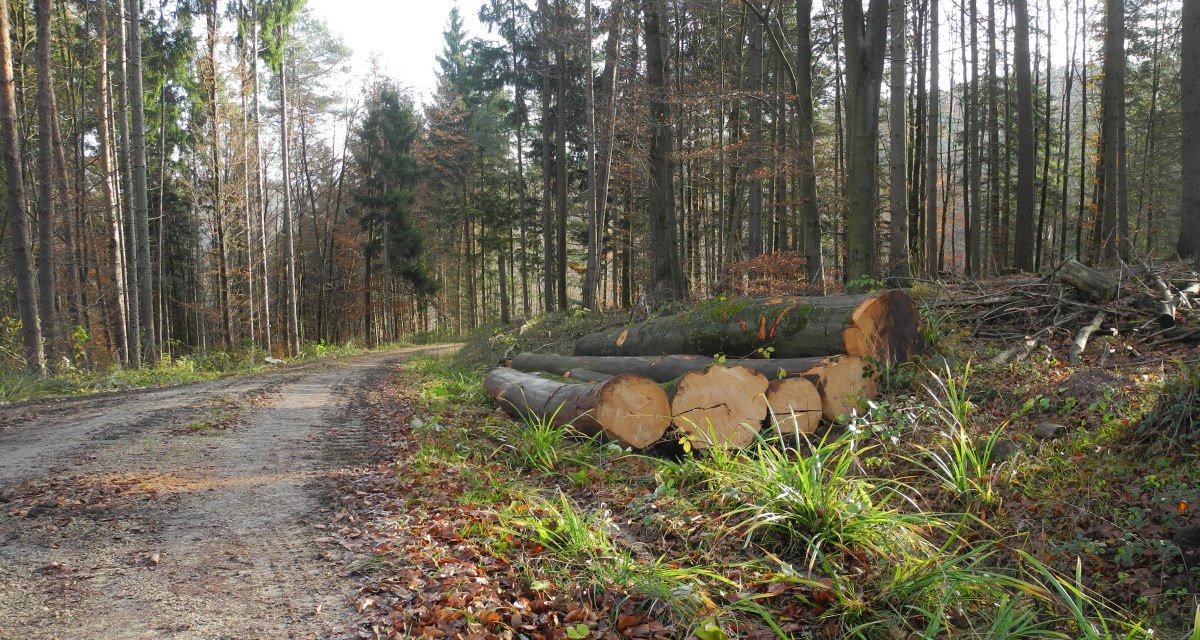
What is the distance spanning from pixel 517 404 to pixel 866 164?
20.3ft

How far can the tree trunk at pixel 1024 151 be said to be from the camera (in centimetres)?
1364

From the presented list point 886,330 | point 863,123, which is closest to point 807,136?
point 863,123

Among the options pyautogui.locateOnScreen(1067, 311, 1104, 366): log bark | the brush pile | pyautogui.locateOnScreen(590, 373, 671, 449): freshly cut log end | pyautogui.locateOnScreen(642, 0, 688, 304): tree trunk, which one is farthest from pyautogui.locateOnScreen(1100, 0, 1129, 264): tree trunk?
pyautogui.locateOnScreen(590, 373, 671, 449): freshly cut log end

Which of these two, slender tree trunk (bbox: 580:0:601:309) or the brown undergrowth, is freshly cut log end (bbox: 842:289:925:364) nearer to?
the brown undergrowth

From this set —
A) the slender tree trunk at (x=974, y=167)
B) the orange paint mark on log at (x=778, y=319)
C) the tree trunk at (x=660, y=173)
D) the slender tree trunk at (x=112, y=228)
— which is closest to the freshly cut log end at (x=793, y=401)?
the orange paint mark on log at (x=778, y=319)

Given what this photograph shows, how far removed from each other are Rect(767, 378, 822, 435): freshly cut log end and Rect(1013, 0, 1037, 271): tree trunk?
10.7 m

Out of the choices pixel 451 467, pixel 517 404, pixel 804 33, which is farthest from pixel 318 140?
pixel 451 467

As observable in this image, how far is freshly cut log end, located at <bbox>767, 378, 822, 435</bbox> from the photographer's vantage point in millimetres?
5840

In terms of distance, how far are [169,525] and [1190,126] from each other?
14.3m

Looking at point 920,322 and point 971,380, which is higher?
point 920,322

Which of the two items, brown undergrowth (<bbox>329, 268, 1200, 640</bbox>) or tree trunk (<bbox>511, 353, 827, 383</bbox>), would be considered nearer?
brown undergrowth (<bbox>329, 268, 1200, 640</bbox>)

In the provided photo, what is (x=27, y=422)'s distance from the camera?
667cm

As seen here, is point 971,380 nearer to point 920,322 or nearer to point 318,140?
point 920,322

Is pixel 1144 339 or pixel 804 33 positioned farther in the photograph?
pixel 804 33
